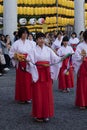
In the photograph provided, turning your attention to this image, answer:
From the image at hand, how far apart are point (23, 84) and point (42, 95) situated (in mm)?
2036

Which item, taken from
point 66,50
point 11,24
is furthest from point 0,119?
point 11,24

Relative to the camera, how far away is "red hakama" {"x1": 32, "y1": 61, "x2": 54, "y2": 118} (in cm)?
705

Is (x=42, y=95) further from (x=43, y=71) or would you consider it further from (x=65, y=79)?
(x=65, y=79)

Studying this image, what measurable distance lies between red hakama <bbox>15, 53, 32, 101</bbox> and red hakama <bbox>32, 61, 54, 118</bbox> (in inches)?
74.4

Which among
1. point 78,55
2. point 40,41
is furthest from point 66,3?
point 40,41

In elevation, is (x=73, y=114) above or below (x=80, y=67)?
below

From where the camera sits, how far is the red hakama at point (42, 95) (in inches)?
278

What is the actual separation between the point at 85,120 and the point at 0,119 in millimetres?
1516

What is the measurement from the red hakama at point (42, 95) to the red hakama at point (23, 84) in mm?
1889

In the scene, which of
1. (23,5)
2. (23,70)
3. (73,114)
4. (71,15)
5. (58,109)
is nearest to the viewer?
(73,114)

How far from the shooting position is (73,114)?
7691mm

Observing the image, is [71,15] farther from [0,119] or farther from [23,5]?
[0,119]

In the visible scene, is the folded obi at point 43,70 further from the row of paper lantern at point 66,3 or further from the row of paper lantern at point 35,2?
the row of paper lantern at point 66,3

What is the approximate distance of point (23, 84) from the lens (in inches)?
357
